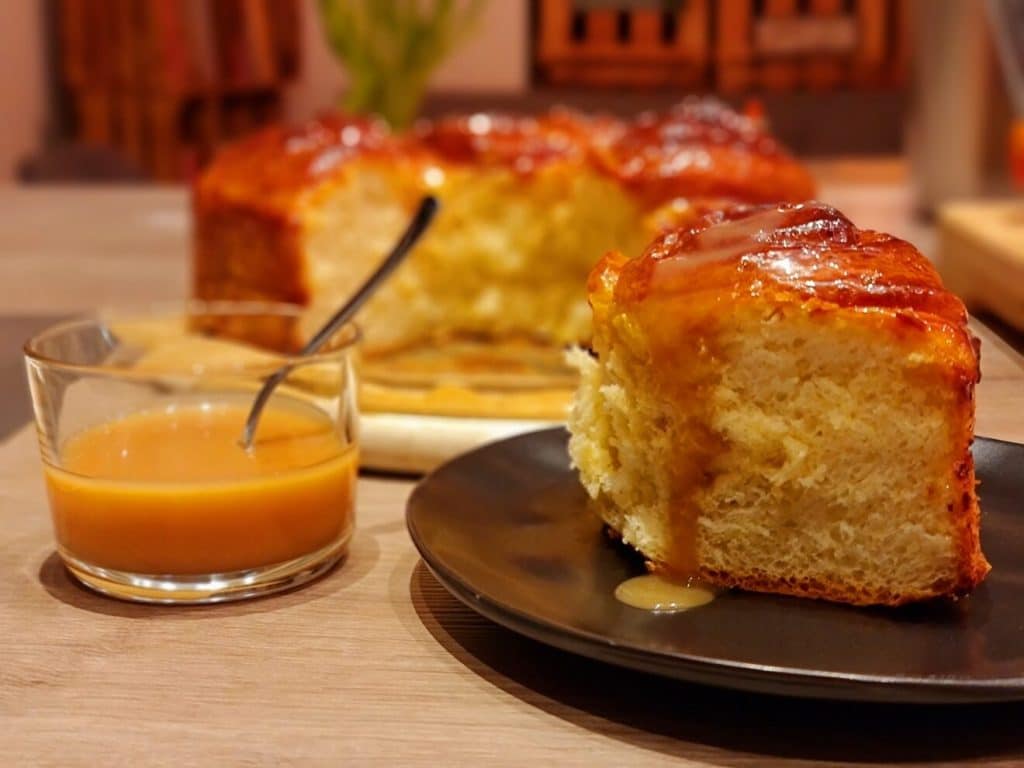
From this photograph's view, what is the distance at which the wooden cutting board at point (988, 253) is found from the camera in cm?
143

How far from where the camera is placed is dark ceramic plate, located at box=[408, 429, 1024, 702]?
0.73m

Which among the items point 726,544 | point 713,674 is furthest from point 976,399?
point 713,674

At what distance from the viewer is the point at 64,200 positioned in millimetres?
3430

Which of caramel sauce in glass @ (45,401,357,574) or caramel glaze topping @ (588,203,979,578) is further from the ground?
caramel glaze topping @ (588,203,979,578)

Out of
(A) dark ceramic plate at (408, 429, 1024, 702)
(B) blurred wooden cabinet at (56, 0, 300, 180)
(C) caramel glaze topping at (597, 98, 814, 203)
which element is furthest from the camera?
(B) blurred wooden cabinet at (56, 0, 300, 180)

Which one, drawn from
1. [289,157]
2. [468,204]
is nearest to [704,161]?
[468,204]

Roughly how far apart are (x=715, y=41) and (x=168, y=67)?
2443mm

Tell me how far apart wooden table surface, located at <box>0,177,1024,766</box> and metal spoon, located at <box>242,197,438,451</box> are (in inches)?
6.2

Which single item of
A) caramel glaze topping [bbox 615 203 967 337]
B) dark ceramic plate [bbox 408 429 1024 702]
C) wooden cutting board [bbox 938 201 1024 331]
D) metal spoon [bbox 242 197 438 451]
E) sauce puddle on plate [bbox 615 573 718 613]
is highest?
caramel glaze topping [bbox 615 203 967 337]

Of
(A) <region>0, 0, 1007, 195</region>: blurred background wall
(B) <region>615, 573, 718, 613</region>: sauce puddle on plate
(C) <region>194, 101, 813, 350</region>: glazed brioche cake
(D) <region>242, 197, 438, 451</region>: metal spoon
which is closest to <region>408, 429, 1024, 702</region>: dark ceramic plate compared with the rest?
(B) <region>615, 573, 718, 613</region>: sauce puddle on plate

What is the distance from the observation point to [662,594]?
35.3 inches

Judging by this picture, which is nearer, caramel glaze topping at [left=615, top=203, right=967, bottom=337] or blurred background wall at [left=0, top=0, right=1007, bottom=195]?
caramel glaze topping at [left=615, top=203, right=967, bottom=337]

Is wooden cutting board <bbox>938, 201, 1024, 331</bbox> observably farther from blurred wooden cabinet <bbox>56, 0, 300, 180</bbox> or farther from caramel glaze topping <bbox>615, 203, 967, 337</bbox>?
blurred wooden cabinet <bbox>56, 0, 300, 180</bbox>

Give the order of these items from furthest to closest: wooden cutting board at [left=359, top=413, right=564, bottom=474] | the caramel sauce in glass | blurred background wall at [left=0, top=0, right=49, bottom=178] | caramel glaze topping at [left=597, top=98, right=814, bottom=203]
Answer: blurred background wall at [left=0, top=0, right=49, bottom=178] → caramel glaze topping at [left=597, top=98, right=814, bottom=203] → wooden cutting board at [left=359, top=413, right=564, bottom=474] → the caramel sauce in glass
